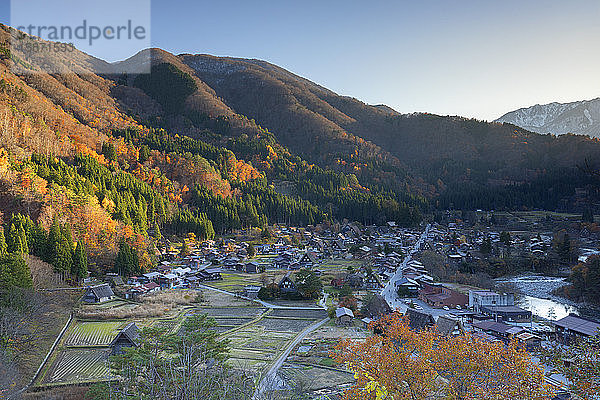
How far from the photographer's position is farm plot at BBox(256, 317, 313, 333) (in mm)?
22031

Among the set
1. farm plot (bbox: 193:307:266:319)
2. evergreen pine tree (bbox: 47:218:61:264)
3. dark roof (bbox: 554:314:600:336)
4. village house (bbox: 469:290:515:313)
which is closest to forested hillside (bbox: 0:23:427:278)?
evergreen pine tree (bbox: 47:218:61:264)

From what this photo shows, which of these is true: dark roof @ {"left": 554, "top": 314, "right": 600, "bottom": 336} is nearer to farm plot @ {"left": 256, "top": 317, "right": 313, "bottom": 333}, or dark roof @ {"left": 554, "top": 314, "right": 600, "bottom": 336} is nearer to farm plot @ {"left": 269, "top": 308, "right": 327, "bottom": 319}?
farm plot @ {"left": 269, "top": 308, "right": 327, "bottom": 319}

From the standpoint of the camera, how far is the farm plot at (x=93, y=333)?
1884cm

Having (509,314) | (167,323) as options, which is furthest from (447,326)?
(167,323)

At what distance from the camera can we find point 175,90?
119 m

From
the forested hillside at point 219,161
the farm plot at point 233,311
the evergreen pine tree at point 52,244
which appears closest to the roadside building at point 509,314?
the farm plot at point 233,311

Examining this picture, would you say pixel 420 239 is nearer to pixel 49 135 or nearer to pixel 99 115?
pixel 49 135

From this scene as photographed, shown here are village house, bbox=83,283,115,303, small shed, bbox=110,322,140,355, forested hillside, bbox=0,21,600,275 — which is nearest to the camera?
small shed, bbox=110,322,140,355

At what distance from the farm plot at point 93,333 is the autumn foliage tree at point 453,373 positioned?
14.1 metres

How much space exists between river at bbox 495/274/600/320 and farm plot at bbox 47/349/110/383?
83.6 ft

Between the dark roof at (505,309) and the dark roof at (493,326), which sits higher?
the dark roof at (493,326)

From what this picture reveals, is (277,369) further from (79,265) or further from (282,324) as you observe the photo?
(79,265)

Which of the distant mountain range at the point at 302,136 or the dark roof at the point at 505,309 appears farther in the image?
the distant mountain range at the point at 302,136

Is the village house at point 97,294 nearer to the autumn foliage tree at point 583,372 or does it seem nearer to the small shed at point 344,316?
the small shed at point 344,316
